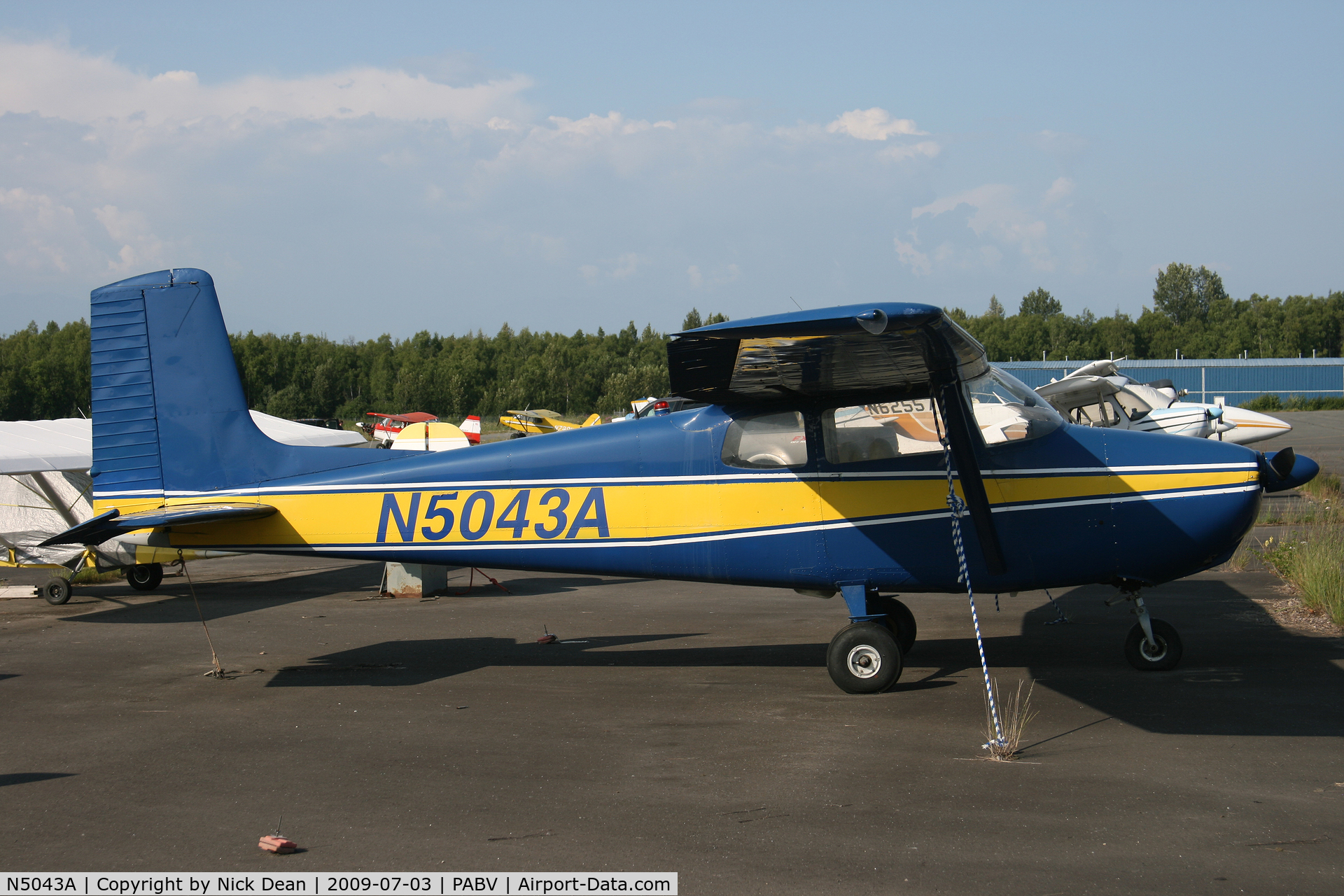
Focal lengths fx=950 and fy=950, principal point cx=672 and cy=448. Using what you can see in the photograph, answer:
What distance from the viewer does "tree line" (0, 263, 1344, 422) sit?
7669 cm

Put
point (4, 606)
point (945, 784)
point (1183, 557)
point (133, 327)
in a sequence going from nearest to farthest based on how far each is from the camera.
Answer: point (945, 784), point (1183, 557), point (133, 327), point (4, 606)

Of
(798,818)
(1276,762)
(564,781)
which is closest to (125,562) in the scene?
(564,781)

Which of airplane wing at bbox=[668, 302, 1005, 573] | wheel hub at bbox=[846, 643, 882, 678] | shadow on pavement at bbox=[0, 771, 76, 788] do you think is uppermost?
airplane wing at bbox=[668, 302, 1005, 573]

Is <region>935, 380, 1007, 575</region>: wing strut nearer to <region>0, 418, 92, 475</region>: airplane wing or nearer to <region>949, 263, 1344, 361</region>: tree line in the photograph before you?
<region>0, 418, 92, 475</region>: airplane wing

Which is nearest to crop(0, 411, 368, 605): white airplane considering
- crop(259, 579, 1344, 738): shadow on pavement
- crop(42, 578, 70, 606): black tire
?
crop(42, 578, 70, 606): black tire

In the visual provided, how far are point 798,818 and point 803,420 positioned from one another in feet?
9.55

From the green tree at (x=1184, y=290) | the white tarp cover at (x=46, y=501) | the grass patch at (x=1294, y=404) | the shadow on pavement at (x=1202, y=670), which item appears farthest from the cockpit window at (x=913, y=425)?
the green tree at (x=1184, y=290)

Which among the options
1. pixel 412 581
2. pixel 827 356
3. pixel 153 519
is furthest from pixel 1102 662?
pixel 412 581

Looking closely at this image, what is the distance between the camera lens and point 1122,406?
16.5 metres

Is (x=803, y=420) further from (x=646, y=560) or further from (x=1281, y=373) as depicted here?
(x=1281, y=373)

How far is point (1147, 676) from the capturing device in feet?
21.4

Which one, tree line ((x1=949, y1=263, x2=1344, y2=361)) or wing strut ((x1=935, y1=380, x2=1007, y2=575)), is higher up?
tree line ((x1=949, y1=263, x2=1344, y2=361))

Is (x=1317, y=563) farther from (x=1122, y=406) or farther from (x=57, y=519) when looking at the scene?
(x=57, y=519)

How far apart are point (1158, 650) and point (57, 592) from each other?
1124cm
